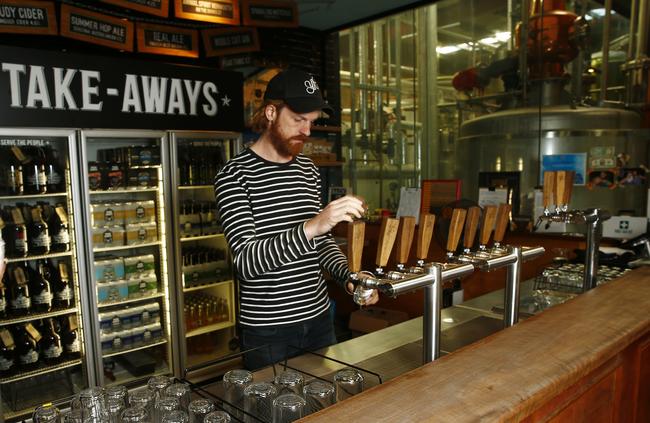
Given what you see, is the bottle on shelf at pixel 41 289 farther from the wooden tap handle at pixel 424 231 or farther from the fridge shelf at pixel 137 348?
the wooden tap handle at pixel 424 231

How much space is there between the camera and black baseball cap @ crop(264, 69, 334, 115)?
5.59ft

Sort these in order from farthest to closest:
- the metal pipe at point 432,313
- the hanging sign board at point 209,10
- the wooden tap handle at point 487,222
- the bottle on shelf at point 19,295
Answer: the hanging sign board at point 209,10 → the bottle on shelf at point 19,295 → the wooden tap handle at point 487,222 → the metal pipe at point 432,313

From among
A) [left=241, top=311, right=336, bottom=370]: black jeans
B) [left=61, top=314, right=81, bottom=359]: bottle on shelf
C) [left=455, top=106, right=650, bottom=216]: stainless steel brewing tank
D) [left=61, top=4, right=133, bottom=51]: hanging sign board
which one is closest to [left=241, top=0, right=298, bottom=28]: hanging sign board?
[left=61, top=4, right=133, bottom=51]: hanging sign board

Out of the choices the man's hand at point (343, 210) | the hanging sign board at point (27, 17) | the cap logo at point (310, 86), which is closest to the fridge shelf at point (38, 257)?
the hanging sign board at point (27, 17)

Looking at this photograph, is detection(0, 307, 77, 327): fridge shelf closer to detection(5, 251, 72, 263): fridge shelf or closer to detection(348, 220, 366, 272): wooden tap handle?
detection(5, 251, 72, 263): fridge shelf

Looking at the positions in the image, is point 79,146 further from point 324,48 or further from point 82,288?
point 324,48

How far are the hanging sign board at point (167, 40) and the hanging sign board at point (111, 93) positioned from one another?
832 mm

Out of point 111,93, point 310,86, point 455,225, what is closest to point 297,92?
point 310,86

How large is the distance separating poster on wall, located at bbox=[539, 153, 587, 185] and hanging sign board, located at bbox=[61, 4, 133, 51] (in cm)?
360

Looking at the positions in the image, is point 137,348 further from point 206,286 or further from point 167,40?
point 167,40

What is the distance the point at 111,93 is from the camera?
3.23 meters

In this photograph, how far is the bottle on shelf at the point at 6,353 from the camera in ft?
10.3

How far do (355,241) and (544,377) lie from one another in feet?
1.59

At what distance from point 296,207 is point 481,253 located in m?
0.75
